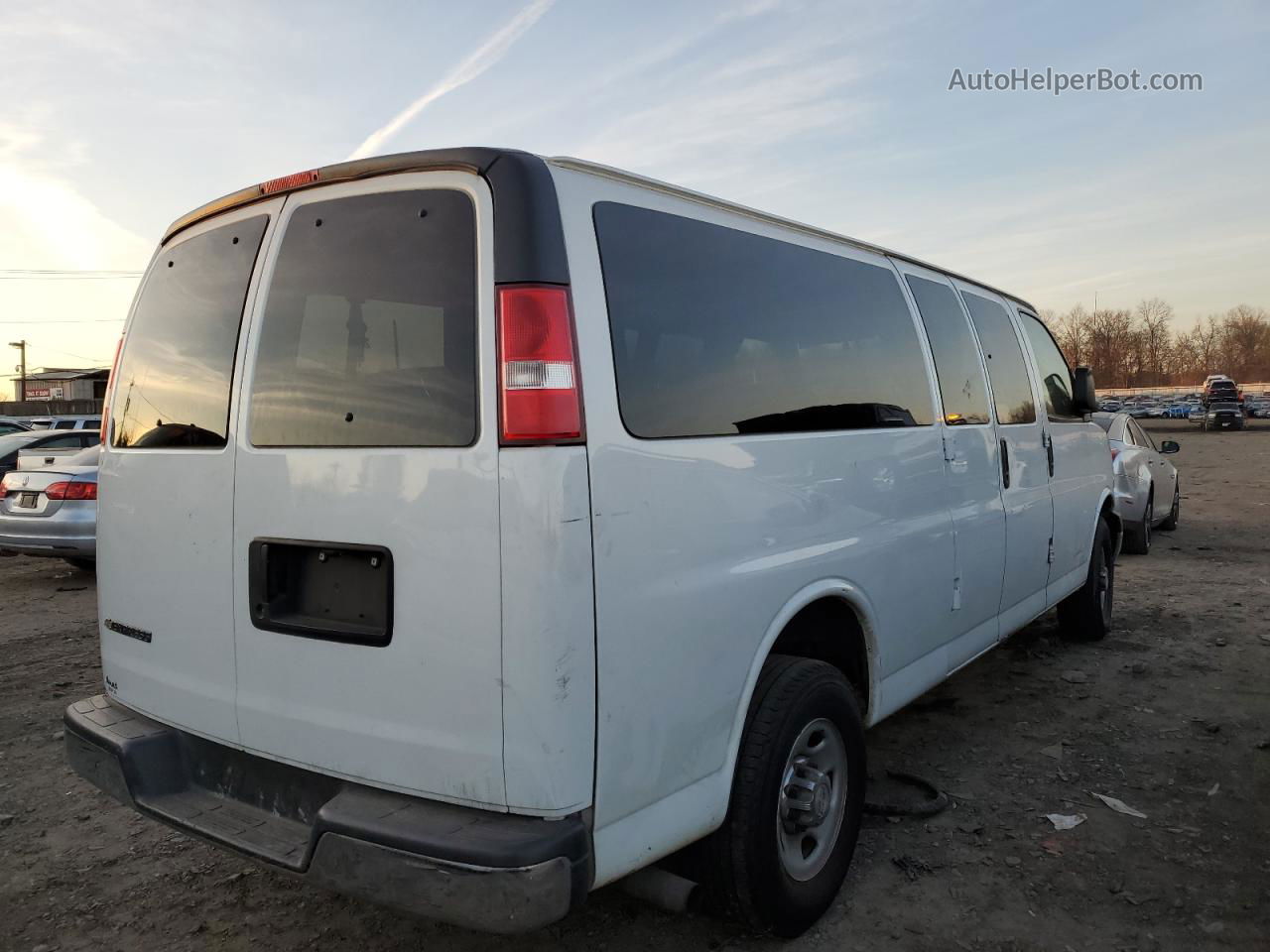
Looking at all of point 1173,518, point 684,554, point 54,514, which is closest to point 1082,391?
point 684,554

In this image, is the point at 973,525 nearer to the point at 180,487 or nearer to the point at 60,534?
the point at 180,487

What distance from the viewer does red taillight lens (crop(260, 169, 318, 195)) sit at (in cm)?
257

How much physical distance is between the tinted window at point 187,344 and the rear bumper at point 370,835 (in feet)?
3.12

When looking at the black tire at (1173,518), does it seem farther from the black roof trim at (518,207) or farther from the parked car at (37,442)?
the parked car at (37,442)

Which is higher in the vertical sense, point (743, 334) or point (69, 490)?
point (743, 334)

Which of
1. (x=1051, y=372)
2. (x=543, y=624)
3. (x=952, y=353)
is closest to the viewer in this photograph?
(x=543, y=624)

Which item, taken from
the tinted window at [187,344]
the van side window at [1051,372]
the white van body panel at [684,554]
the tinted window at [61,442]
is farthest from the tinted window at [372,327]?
the tinted window at [61,442]

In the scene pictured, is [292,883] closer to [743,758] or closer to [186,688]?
[186,688]

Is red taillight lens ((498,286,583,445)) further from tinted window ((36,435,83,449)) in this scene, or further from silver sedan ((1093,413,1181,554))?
tinted window ((36,435,83,449))

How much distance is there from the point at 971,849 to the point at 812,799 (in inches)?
39.4

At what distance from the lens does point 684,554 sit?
Answer: 7.82 ft

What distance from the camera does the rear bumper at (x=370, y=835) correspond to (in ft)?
6.57

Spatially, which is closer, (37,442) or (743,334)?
(743,334)

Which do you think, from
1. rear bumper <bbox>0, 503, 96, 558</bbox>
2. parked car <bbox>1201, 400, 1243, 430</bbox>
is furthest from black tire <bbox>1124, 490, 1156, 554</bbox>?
parked car <bbox>1201, 400, 1243, 430</bbox>
